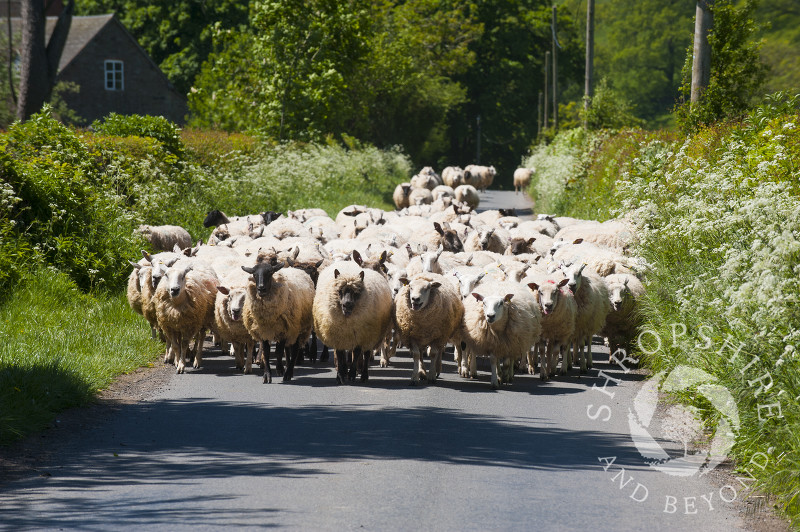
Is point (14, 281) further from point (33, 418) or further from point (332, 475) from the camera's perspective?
point (332, 475)

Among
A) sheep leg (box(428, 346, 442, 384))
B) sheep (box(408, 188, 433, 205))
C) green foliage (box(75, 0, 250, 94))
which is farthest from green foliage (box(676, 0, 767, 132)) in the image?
green foliage (box(75, 0, 250, 94))

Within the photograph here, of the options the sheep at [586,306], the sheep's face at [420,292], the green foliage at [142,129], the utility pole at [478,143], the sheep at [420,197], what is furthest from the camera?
the utility pole at [478,143]

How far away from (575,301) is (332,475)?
6.18 metres

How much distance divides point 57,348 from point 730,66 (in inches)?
538

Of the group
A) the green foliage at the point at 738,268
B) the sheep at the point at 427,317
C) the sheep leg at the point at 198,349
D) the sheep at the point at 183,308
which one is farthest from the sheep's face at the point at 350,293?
the green foliage at the point at 738,268

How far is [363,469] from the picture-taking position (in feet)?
26.7

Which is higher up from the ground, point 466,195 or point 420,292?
point 466,195

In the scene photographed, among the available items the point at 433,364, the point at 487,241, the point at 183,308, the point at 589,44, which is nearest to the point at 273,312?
the point at 183,308

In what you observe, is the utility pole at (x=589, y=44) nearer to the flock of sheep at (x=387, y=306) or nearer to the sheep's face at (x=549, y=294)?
the flock of sheep at (x=387, y=306)

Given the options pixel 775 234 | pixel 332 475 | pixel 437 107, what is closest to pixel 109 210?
pixel 332 475

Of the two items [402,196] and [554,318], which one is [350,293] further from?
[402,196]

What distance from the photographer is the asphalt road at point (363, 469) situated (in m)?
6.98

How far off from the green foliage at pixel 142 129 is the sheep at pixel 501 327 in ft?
49.1

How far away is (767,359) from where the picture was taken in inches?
331
